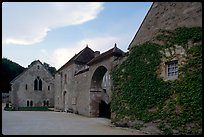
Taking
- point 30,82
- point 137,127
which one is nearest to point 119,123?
point 137,127

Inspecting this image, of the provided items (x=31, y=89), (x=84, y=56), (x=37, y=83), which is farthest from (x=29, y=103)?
(x=84, y=56)

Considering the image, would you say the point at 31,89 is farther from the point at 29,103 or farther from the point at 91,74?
the point at 91,74

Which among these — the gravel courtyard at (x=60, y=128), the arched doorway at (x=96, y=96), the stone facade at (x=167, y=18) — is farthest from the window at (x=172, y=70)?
the arched doorway at (x=96, y=96)

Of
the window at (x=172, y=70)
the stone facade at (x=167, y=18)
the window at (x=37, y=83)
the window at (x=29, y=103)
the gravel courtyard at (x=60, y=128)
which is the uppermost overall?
the stone facade at (x=167, y=18)

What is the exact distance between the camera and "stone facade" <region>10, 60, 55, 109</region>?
40500 mm

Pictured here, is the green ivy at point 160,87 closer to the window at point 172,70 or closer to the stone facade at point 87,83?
the window at point 172,70

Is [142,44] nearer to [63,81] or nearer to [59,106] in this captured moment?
[63,81]

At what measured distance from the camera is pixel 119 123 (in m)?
13.3

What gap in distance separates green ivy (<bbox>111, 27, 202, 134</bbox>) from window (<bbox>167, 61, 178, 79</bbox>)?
1.20ft

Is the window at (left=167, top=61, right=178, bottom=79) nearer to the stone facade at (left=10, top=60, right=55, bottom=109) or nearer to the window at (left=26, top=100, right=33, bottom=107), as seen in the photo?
the stone facade at (left=10, top=60, right=55, bottom=109)

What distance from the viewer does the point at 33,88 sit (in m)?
41.9

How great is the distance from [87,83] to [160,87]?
12.0m

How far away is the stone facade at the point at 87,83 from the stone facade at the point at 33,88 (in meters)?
8.91

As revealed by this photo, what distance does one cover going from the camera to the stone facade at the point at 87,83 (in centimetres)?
1837
